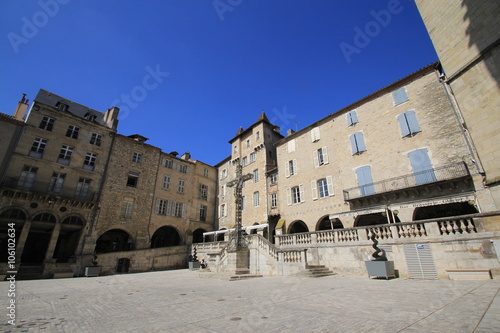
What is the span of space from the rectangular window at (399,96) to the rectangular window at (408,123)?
117 centimetres

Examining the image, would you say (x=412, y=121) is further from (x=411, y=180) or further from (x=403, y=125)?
(x=411, y=180)

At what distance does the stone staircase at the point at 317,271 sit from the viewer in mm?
10852

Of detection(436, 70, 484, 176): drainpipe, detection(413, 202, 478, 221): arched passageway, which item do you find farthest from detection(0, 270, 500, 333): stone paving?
detection(413, 202, 478, 221): arched passageway

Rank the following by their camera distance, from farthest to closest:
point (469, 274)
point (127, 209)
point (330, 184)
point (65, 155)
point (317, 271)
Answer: point (127, 209) < point (65, 155) < point (330, 184) < point (317, 271) < point (469, 274)

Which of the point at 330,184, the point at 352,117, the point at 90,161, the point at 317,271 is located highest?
the point at 352,117

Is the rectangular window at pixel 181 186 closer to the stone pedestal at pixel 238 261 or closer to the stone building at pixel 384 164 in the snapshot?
the stone building at pixel 384 164

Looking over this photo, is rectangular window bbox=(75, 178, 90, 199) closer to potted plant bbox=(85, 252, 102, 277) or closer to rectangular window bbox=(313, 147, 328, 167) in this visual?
potted plant bbox=(85, 252, 102, 277)

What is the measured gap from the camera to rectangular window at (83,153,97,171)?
21.8 metres

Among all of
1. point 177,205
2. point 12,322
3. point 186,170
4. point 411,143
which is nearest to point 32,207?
point 177,205

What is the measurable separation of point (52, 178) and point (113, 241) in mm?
8686

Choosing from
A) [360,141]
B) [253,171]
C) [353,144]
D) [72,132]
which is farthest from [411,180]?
[72,132]

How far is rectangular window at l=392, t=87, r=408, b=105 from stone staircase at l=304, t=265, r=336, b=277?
13.5m

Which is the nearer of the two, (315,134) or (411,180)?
(411,180)

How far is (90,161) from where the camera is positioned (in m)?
22.2
